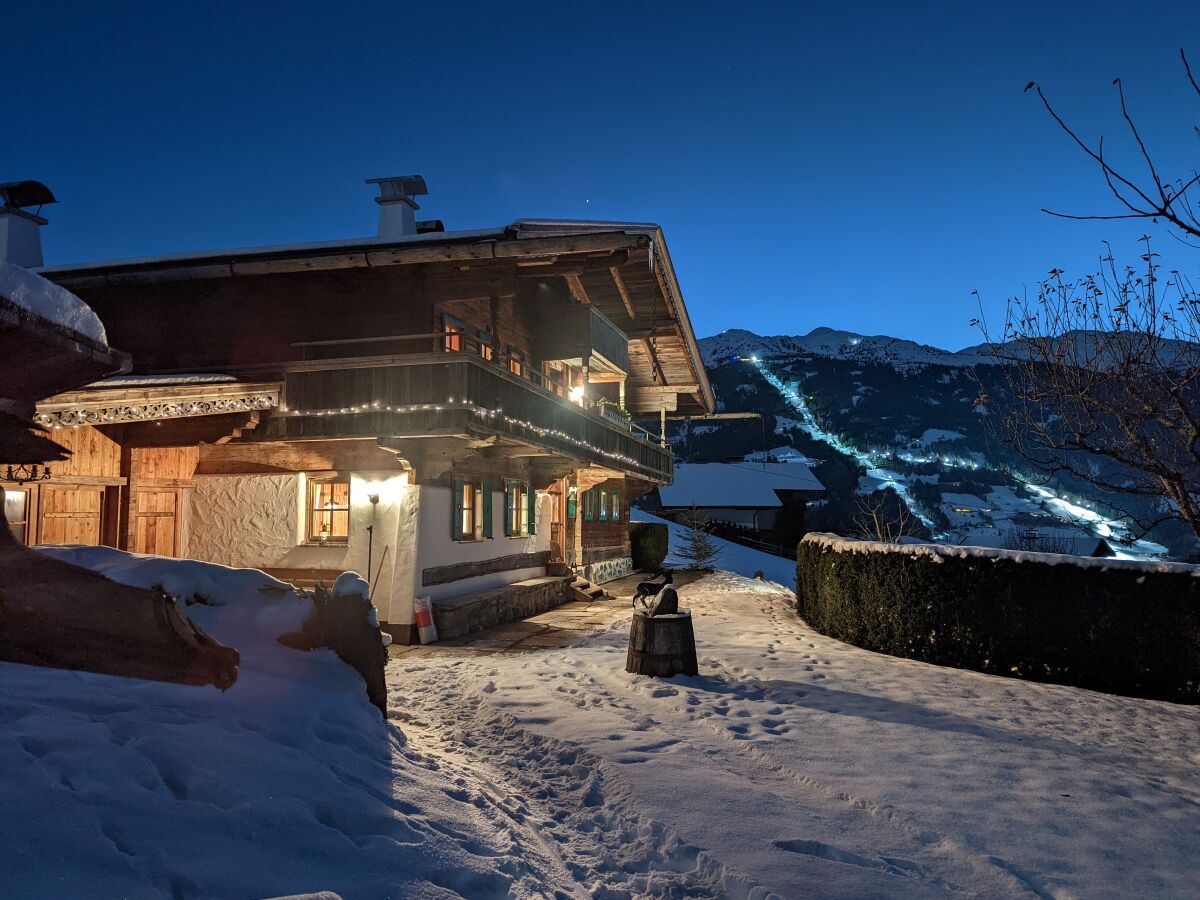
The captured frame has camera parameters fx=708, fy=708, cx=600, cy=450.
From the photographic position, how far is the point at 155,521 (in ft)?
42.8

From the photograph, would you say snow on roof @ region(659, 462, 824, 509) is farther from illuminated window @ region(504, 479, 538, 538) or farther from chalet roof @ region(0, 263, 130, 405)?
chalet roof @ region(0, 263, 130, 405)

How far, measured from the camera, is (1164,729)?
24.9 ft

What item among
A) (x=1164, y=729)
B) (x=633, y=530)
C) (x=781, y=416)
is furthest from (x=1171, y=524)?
(x=1164, y=729)

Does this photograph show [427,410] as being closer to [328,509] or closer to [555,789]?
[328,509]

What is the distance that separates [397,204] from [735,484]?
40.8 metres

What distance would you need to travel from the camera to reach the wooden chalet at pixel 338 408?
442 inches

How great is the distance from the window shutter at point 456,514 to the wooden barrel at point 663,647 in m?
5.43

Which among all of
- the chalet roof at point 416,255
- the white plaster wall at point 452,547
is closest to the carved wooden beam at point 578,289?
the chalet roof at point 416,255

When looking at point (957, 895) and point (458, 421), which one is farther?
point (458, 421)

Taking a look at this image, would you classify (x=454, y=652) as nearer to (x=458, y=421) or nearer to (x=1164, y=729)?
(x=458, y=421)

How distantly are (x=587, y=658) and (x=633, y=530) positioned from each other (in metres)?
19.7

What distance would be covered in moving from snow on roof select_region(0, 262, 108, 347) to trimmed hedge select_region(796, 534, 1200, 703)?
10.8 meters

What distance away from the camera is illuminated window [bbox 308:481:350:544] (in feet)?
41.7

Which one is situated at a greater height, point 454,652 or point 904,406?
point 904,406
